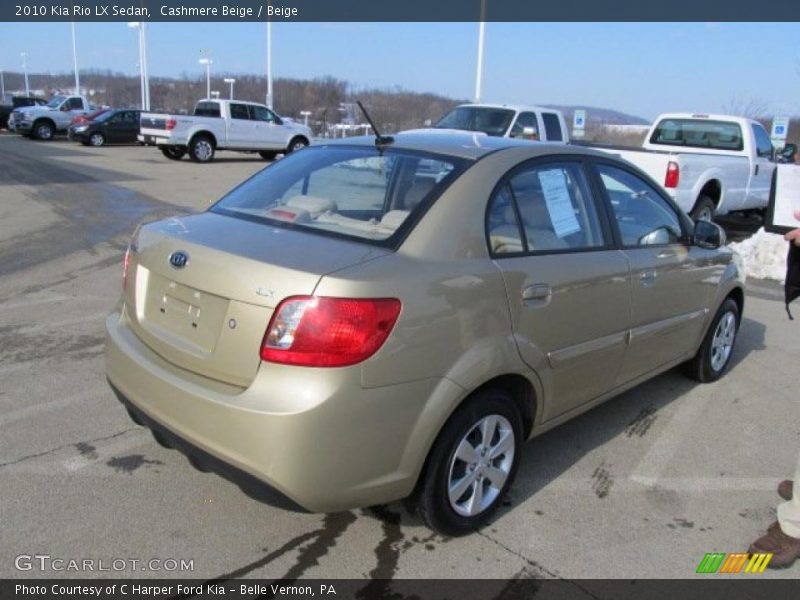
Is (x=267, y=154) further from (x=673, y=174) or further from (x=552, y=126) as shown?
(x=673, y=174)

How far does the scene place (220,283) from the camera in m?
2.66

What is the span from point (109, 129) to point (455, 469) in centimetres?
2983

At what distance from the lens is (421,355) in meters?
2.62

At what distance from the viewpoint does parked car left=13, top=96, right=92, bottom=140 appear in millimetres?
30984

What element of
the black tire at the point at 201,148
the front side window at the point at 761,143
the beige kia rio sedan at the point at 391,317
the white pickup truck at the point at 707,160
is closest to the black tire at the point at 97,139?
the black tire at the point at 201,148

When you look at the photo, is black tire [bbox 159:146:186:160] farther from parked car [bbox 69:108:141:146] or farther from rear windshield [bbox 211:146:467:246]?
rear windshield [bbox 211:146:467:246]

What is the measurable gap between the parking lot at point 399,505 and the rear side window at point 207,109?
754 inches

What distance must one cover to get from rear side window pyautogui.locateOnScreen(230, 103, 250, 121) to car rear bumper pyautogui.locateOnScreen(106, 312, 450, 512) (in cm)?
2252

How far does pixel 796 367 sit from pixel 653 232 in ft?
8.25

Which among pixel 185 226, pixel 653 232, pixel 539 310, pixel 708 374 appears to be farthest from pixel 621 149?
pixel 185 226

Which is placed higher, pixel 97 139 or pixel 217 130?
pixel 217 130

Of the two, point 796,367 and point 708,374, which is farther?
point 796,367

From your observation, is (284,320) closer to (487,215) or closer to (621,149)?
(487,215)

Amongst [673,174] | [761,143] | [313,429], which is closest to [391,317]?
[313,429]
